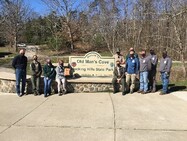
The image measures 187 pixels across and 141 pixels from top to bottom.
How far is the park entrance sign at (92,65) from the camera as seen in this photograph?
1359 centimetres

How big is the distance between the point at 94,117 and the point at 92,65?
5.35m

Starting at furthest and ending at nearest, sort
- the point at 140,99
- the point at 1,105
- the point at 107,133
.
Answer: the point at 140,99 → the point at 1,105 → the point at 107,133

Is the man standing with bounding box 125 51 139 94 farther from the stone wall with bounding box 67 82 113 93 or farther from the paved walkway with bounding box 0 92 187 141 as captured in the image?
the stone wall with bounding box 67 82 113 93

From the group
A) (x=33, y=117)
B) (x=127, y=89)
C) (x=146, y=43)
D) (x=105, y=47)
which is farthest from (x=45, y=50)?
(x=33, y=117)

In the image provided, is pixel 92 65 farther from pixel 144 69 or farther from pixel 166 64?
pixel 166 64

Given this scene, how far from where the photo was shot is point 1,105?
399 inches

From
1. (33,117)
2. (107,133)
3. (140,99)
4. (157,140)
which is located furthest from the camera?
(140,99)

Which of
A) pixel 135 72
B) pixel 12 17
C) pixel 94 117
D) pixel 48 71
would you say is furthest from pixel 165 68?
pixel 12 17

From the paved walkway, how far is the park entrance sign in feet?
6.39

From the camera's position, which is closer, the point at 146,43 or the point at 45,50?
the point at 146,43

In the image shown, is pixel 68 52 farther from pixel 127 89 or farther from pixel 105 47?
pixel 127 89

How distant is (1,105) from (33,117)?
2070mm

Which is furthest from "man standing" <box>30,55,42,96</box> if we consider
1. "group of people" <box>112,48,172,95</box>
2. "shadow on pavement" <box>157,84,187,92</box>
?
"shadow on pavement" <box>157,84,187,92</box>

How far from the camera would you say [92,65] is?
537 inches
